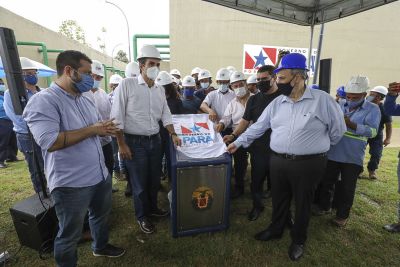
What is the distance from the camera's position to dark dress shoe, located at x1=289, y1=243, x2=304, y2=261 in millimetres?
2434

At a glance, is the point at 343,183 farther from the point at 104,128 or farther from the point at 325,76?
the point at 104,128

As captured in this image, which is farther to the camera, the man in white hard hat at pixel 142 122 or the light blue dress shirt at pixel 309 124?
Result: the man in white hard hat at pixel 142 122

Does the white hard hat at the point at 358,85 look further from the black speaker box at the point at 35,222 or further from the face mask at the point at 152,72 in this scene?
the black speaker box at the point at 35,222

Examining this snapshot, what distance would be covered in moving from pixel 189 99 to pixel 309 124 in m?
2.41

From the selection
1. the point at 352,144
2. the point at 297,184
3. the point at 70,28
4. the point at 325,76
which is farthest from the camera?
the point at 70,28

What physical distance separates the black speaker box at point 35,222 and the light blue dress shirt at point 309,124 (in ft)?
8.12

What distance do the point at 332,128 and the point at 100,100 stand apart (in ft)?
10.5

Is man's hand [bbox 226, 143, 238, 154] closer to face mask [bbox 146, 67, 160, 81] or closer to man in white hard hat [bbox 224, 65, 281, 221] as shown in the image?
man in white hard hat [bbox 224, 65, 281, 221]

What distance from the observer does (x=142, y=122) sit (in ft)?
8.49

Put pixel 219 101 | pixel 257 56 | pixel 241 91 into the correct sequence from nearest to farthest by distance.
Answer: pixel 241 91 < pixel 219 101 < pixel 257 56

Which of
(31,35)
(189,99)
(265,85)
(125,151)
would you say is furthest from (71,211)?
(31,35)

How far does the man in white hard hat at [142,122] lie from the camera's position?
251 centimetres

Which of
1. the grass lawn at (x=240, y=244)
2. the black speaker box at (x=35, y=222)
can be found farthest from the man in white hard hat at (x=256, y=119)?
→ the black speaker box at (x=35, y=222)

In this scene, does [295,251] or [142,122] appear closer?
[295,251]
